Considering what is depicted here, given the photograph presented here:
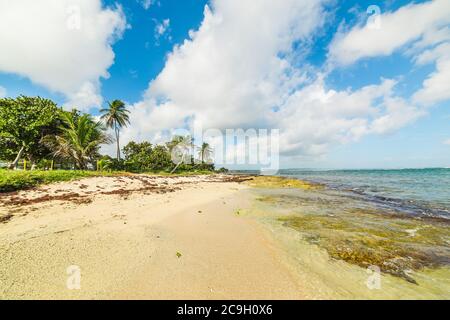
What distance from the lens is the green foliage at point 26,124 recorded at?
71.1 ft

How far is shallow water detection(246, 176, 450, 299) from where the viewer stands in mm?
3555

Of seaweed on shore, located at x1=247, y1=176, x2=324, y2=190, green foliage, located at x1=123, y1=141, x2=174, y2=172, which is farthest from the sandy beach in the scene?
green foliage, located at x1=123, y1=141, x2=174, y2=172

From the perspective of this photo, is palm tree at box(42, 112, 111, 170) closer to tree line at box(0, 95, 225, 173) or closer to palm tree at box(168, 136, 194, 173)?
tree line at box(0, 95, 225, 173)

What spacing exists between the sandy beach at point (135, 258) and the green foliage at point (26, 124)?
21.4 metres

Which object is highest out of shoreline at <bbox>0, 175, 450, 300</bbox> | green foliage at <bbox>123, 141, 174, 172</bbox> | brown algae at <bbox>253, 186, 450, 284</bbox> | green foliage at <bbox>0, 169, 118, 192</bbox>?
green foliage at <bbox>123, 141, 174, 172</bbox>

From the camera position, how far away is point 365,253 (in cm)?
511

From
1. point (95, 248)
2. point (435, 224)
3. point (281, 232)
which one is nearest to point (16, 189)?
point (95, 248)

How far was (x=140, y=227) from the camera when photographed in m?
5.95

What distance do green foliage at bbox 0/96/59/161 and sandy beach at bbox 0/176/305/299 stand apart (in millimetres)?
21403

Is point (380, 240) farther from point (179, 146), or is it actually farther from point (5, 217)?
point (179, 146)

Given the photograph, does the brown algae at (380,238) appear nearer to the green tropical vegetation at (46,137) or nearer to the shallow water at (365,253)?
the shallow water at (365,253)

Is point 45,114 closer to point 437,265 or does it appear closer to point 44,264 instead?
point 44,264

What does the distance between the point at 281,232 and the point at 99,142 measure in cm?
2503

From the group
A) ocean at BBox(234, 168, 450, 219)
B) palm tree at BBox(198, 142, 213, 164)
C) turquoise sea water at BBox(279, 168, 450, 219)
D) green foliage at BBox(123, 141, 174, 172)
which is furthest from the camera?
palm tree at BBox(198, 142, 213, 164)
